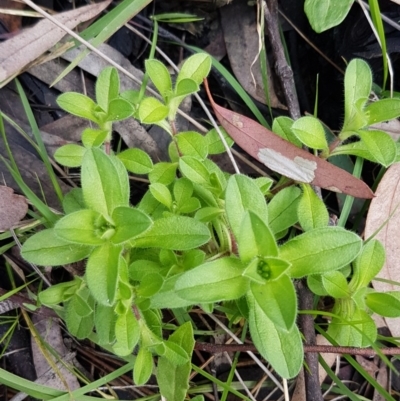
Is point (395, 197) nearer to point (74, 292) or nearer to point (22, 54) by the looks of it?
point (74, 292)

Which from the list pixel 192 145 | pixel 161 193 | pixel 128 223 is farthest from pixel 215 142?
pixel 128 223

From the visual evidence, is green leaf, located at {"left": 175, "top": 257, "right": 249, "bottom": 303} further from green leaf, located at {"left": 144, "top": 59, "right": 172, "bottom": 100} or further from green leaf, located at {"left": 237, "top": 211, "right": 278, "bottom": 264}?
green leaf, located at {"left": 144, "top": 59, "right": 172, "bottom": 100}

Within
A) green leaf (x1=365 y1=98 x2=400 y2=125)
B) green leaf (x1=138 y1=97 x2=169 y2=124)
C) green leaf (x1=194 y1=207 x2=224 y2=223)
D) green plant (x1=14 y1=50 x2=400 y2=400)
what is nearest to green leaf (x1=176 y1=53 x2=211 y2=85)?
green plant (x1=14 y1=50 x2=400 y2=400)

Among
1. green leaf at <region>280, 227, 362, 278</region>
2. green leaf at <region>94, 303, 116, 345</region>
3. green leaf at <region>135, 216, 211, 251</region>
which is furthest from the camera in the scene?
green leaf at <region>94, 303, 116, 345</region>

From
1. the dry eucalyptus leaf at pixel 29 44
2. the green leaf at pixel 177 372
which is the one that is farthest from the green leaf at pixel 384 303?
the dry eucalyptus leaf at pixel 29 44

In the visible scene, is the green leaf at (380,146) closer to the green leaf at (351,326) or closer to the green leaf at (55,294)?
the green leaf at (351,326)

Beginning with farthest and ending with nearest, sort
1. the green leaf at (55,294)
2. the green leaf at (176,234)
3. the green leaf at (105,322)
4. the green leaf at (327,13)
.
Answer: the green leaf at (327,13) < the green leaf at (55,294) < the green leaf at (105,322) < the green leaf at (176,234)

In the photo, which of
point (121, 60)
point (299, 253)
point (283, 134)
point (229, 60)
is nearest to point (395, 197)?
point (283, 134)
